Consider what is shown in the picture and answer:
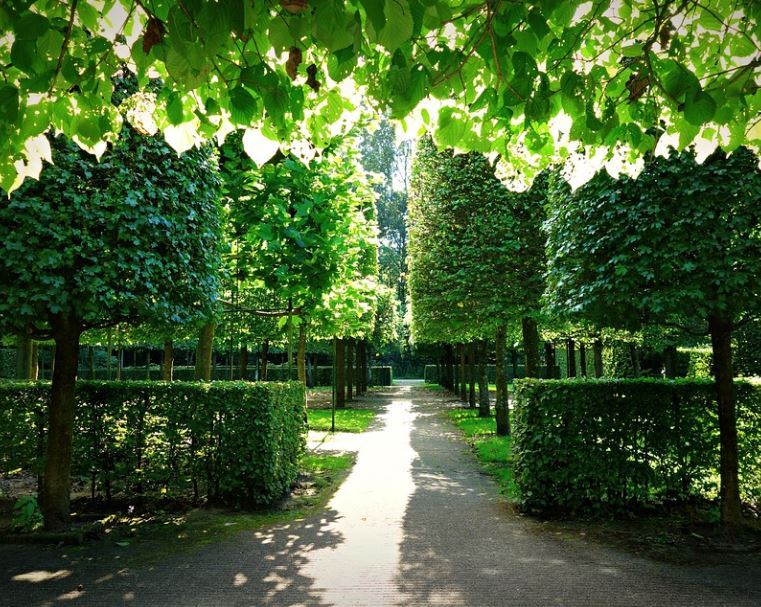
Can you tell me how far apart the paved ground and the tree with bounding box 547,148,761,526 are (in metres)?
2.03

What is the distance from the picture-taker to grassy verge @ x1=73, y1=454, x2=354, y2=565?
597 cm

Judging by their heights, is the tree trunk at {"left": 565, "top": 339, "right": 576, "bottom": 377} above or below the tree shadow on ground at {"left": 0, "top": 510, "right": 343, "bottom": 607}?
above

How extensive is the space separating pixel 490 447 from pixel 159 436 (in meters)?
7.73

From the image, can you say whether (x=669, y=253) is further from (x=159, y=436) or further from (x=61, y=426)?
(x=61, y=426)

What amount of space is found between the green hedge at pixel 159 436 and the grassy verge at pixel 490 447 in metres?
3.75

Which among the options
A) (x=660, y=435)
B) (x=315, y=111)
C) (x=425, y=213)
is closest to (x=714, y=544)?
(x=660, y=435)

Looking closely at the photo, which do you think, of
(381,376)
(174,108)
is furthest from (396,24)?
(381,376)

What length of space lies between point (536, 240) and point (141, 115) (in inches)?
444

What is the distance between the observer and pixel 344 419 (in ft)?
64.7

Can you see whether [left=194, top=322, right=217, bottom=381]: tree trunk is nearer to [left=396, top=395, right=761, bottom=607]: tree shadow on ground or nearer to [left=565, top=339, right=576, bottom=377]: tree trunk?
[left=396, top=395, right=761, bottom=607]: tree shadow on ground

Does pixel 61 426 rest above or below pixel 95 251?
below

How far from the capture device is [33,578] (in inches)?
202

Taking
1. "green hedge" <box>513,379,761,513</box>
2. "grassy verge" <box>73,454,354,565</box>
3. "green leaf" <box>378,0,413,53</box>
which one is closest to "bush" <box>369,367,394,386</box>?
"grassy verge" <box>73,454,354,565</box>

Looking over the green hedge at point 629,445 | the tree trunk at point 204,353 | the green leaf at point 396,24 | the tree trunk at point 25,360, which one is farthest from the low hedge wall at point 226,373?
the green leaf at point 396,24
